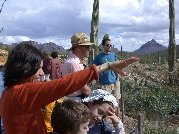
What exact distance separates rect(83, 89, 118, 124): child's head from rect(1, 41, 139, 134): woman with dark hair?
76 cm

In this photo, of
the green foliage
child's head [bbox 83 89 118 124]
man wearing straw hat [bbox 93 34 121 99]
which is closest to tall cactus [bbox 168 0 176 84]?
the green foliage

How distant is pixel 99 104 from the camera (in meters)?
3.96

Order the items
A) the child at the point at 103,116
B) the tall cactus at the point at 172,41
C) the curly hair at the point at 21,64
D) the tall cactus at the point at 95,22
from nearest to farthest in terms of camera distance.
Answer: the curly hair at the point at 21,64 → the child at the point at 103,116 → the tall cactus at the point at 95,22 → the tall cactus at the point at 172,41

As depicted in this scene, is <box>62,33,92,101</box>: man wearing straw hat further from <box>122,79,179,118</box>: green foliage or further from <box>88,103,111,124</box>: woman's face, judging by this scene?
<box>122,79,179,118</box>: green foliage

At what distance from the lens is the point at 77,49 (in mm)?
5895

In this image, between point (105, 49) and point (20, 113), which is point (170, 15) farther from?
point (20, 113)

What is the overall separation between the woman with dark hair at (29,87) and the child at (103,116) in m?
0.76

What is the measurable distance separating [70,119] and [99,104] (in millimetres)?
760

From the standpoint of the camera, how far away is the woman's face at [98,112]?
3873 mm

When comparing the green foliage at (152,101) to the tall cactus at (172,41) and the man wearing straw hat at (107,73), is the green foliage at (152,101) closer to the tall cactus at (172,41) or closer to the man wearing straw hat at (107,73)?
the man wearing straw hat at (107,73)

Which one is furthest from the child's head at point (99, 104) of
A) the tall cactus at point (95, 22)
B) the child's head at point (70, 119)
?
the tall cactus at point (95, 22)

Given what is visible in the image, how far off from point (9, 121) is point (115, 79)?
6.10 m

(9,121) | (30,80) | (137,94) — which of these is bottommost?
(137,94)

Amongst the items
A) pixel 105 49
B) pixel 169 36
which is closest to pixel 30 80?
pixel 105 49
